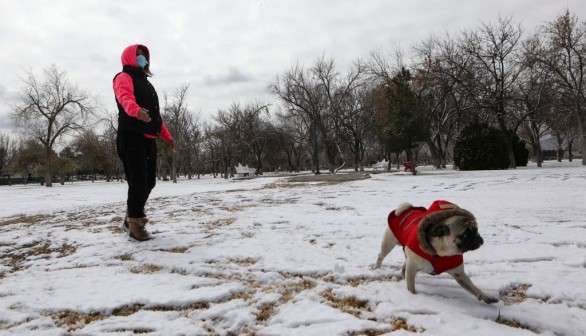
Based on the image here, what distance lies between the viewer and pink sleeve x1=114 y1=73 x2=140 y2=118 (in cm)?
372

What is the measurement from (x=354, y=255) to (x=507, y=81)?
91.4 ft

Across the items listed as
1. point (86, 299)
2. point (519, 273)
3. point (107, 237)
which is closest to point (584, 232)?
point (519, 273)

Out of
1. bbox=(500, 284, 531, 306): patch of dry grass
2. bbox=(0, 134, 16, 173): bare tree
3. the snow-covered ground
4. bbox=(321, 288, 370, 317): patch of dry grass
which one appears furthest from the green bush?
bbox=(0, 134, 16, 173): bare tree

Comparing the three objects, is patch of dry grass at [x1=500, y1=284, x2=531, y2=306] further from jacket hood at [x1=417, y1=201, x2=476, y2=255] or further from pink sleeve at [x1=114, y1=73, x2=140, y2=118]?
pink sleeve at [x1=114, y1=73, x2=140, y2=118]

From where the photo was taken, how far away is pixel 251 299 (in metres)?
2.32

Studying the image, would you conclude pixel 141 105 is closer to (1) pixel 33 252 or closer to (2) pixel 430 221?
(1) pixel 33 252

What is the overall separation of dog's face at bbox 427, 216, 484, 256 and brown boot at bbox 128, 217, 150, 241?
352 centimetres

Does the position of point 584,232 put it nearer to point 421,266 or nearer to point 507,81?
point 421,266

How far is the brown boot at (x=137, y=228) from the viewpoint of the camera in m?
4.10

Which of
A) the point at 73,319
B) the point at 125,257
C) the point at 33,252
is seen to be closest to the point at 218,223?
the point at 125,257

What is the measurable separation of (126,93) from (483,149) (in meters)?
24.0

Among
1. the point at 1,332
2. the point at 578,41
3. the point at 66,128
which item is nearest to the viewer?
the point at 1,332

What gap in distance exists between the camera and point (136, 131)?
3.98m

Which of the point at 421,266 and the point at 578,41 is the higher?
the point at 578,41
